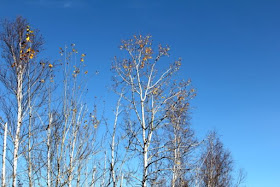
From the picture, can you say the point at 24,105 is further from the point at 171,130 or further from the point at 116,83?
the point at 171,130

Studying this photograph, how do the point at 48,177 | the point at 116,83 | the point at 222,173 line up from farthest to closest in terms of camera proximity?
the point at 222,173 → the point at 116,83 → the point at 48,177

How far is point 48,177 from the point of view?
26.6ft

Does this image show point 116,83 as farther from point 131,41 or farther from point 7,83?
point 7,83

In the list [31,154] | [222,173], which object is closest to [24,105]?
[31,154]

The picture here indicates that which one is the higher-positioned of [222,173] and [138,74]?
[138,74]

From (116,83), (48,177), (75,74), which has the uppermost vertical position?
(116,83)

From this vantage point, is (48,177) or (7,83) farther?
(7,83)

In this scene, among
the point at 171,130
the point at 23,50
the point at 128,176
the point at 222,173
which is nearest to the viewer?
the point at 128,176

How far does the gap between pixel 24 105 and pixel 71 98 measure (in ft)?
9.24

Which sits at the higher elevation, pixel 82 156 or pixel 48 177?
pixel 82 156

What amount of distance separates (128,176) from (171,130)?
21.7 feet

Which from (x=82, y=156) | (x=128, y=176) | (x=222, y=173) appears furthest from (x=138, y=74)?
(x=222, y=173)

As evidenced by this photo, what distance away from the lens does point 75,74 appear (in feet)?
28.3

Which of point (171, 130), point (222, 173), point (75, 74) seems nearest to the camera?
point (75, 74)
